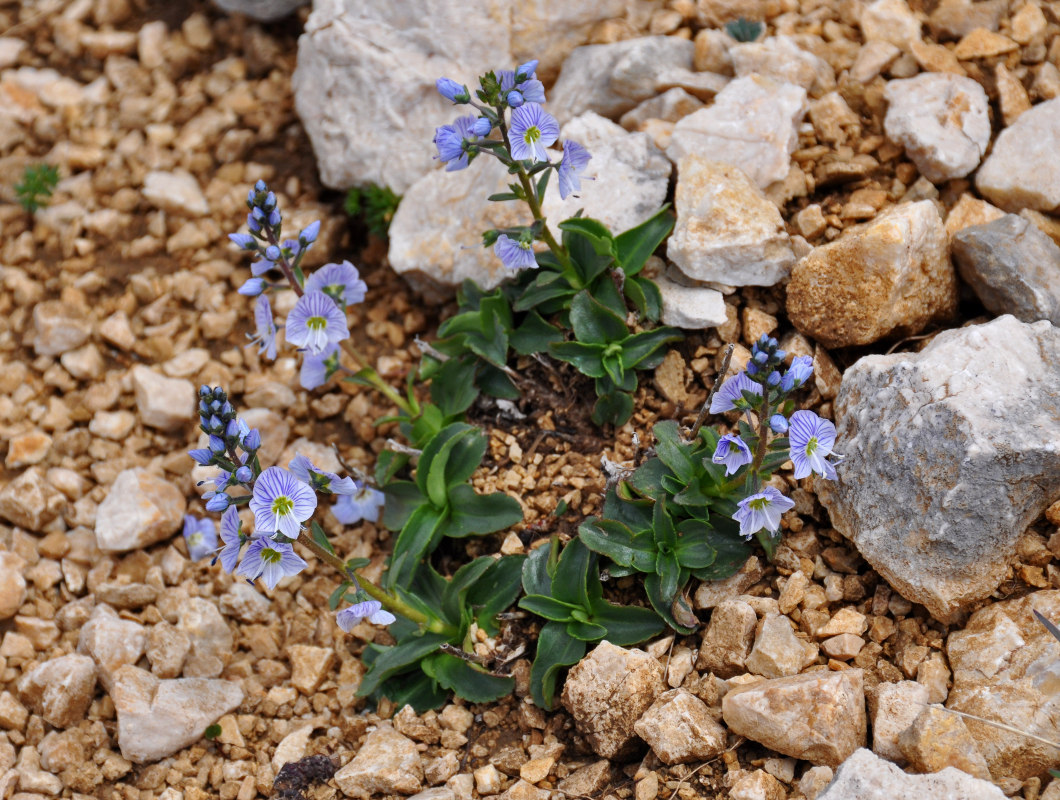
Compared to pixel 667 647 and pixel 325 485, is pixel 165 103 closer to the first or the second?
pixel 325 485

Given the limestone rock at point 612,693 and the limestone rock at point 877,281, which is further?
the limestone rock at point 877,281

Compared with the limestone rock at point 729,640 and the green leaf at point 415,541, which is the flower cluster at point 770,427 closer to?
the limestone rock at point 729,640

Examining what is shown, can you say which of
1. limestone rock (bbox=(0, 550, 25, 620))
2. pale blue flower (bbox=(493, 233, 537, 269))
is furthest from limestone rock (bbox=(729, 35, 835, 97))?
limestone rock (bbox=(0, 550, 25, 620))

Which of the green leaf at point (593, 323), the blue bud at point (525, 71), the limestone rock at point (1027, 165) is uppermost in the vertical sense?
the blue bud at point (525, 71)

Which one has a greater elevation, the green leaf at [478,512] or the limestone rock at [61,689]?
the green leaf at [478,512]

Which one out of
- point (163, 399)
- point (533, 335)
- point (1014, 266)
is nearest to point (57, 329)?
point (163, 399)

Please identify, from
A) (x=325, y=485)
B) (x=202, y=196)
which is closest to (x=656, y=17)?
(x=202, y=196)

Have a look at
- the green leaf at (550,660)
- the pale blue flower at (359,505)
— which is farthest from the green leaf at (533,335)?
the green leaf at (550,660)
